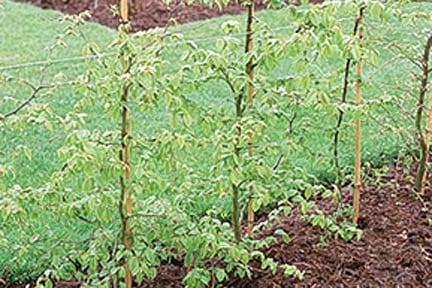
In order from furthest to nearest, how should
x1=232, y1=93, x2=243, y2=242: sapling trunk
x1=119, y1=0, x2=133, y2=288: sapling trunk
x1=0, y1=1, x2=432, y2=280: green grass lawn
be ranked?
1. x1=0, y1=1, x2=432, y2=280: green grass lawn
2. x1=232, y1=93, x2=243, y2=242: sapling trunk
3. x1=119, y1=0, x2=133, y2=288: sapling trunk

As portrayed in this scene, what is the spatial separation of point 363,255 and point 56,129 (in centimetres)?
298

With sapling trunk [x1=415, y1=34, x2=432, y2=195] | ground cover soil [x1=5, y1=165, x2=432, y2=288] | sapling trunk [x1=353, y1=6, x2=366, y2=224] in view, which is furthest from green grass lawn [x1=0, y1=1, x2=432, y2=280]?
ground cover soil [x1=5, y1=165, x2=432, y2=288]

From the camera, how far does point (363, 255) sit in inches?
143

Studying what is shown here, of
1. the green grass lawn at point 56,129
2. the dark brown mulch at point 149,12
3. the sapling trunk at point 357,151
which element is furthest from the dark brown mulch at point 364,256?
the dark brown mulch at point 149,12

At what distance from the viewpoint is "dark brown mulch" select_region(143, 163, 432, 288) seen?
11.3ft

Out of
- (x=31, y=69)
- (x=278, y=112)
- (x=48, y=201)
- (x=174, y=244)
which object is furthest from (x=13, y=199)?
(x=31, y=69)

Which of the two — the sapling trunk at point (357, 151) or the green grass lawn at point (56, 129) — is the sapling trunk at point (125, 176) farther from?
the sapling trunk at point (357, 151)

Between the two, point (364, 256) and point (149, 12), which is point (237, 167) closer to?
point (364, 256)

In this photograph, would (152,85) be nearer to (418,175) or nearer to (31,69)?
(418,175)

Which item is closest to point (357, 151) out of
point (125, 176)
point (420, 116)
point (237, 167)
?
point (420, 116)

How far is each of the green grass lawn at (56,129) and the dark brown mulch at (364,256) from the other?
1.21 feet

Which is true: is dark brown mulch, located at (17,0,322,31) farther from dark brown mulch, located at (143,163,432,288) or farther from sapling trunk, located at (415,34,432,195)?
dark brown mulch, located at (143,163,432,288)

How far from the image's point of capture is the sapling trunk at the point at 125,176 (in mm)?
2877

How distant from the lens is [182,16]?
9.61 meters
